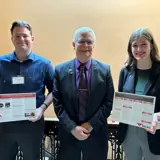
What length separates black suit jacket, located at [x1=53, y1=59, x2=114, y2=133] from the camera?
5.49 feet

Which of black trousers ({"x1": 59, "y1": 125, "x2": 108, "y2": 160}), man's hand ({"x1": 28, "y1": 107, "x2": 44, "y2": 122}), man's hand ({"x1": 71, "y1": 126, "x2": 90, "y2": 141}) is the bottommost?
black trousers ({"x1": 59, "y1": 125, "x2": 108, "y2": 160})

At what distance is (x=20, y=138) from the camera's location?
1.76m

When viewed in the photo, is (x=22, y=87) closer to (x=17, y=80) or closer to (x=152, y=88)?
(x=17, y=80)

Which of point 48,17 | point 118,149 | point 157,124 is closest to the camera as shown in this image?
point 157,124

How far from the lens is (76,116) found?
5.59ft

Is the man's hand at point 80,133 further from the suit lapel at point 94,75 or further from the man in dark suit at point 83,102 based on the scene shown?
the suit lapel at point 94,75

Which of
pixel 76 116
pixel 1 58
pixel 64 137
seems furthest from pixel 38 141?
pixel 1 58

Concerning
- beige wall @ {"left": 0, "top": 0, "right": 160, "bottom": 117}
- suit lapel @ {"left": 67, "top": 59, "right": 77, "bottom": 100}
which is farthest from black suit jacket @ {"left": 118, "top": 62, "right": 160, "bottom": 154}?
beige wall @ {"left": 0, "top": 0, "right": 160, "bottom": 117}

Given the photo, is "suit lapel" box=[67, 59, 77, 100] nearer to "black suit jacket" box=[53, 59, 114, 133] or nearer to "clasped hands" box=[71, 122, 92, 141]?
"black suit jacket" box=[53, 59, 114, 133]

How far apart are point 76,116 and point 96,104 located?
0.17 metres

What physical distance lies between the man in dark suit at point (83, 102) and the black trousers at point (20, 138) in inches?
8.3

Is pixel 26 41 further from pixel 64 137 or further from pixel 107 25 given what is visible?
pixel 107 25

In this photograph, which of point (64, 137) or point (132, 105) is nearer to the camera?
point (132, 105)

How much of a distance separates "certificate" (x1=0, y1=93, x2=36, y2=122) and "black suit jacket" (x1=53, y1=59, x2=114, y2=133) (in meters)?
0.18
